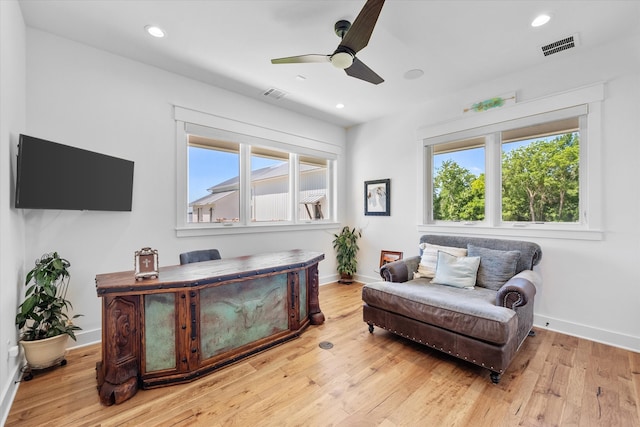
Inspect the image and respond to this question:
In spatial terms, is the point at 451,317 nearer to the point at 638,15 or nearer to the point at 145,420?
the point at 145,420

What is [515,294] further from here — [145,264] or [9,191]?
[9,191]

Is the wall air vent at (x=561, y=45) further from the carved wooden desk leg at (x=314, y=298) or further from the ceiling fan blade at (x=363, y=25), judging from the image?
the carved wooden desk leg at (x=314, y=298)

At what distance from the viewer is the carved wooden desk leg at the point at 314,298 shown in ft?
10.3

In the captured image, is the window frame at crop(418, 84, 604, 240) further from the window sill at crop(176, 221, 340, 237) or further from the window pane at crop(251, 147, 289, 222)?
the window pane at crop(251, 147, 289, 222)

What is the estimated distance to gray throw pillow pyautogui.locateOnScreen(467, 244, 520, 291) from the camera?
9.31 ft

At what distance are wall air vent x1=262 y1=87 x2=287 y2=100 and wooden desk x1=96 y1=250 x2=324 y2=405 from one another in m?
2.32

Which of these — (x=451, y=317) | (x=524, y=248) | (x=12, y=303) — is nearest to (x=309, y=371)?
(x=451, y=317)

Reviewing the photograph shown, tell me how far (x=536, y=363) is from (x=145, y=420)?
118 inches

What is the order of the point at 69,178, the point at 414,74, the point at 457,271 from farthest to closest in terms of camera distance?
the point at 414,74 → the point at 457,271 → the point at 69,178

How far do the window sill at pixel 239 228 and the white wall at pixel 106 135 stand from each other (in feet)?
0.25

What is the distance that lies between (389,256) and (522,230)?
185cm

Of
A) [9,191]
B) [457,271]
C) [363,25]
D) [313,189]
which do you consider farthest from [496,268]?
[9,191]

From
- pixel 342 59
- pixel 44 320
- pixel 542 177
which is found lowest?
pixel 44 320

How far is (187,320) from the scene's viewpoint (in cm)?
207
